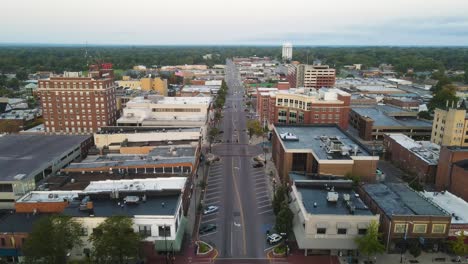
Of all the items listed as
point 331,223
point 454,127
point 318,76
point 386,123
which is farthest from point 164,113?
→ point 318,76

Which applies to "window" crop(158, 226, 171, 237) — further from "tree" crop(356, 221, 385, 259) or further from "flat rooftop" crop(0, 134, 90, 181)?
"flat rooftop" crop(0, 134, 90, 181)

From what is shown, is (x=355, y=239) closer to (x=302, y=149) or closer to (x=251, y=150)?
(x=302, y=149)

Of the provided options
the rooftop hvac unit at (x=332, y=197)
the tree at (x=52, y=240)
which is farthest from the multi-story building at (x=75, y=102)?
the rooftop hvac unit at (x=332, y=197)

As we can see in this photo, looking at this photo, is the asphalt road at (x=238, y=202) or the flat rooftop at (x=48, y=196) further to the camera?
the flat rooftop at (x=48, y=196)

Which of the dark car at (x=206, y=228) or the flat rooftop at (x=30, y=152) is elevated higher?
the flat rooftop at (x=30, y=152)

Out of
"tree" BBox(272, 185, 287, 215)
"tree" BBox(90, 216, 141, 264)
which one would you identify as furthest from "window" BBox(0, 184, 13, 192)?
"tree" BBox(272, 185, 287, 215)

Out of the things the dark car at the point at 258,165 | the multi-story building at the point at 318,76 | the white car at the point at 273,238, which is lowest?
the white car at the point at 273,238

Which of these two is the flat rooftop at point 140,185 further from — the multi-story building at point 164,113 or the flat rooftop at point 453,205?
the multi-story building at point 164,113

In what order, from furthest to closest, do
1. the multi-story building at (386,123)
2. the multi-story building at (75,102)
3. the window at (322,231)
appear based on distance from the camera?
the multi-story building at (386,123) < the multi-story building at (75,102) < the window at (322,231)
